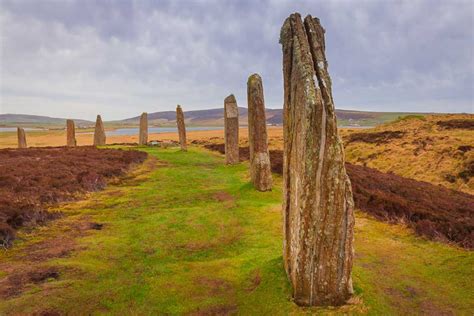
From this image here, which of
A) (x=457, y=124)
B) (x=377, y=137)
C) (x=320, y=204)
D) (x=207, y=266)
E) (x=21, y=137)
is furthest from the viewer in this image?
(x=21, y=137)

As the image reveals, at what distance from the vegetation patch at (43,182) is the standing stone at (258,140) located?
8.36m

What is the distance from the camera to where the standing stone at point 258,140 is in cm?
1738

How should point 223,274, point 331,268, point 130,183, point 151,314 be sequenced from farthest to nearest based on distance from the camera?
point 130,183 → point 223,274 → point 151,314 → point 331,268

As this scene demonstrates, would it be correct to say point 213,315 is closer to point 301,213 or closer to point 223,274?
point 223,274

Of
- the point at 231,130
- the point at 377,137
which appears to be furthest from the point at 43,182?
the point at 377,137

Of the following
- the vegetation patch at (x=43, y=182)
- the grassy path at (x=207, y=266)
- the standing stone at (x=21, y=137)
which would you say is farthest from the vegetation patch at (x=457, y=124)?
the standing stone at (x=21, y=137)

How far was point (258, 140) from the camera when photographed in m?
17.8

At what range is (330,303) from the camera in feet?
23.1

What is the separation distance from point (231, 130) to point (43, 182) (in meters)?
12.7

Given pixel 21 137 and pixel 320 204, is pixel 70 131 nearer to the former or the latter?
pixel 21 137

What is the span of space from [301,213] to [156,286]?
3.94m

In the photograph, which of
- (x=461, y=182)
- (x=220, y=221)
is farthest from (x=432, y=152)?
(x=220, y=221)

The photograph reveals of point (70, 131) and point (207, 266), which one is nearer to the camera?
point (207, 266)

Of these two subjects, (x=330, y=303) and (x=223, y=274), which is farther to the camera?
(x=223, y=274)
